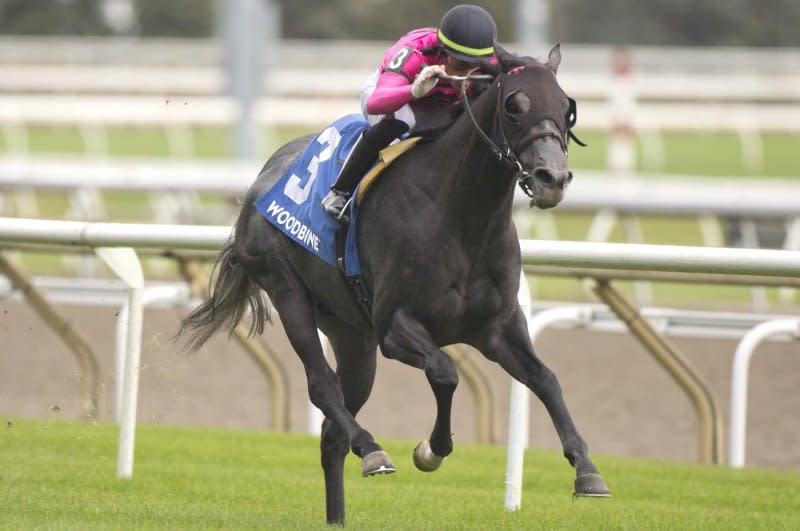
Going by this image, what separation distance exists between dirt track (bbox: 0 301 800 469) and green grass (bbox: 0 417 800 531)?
2.87 ft

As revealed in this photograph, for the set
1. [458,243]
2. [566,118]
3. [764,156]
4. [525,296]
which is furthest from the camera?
[764,156]

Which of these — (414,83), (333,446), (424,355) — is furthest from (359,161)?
(333,446)

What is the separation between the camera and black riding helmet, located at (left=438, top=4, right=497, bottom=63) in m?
4.81

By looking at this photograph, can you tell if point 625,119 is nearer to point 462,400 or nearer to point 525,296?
point 462,400

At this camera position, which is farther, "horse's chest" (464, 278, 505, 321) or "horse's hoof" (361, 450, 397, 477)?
"horse's chest" (464, 278, 505, 321)

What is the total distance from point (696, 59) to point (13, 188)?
1163cm

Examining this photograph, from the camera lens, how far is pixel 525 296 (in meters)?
5.51

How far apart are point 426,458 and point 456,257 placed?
68 centimetres

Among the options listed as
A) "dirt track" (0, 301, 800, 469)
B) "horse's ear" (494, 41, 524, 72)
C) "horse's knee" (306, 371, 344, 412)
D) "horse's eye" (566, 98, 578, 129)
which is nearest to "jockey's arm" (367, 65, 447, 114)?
"horse's ear" (494, 41, 524, 72)

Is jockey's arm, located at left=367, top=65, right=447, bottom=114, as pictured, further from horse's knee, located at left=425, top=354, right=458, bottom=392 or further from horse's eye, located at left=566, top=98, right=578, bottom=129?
horse's knee, located at left=425, top=354, right=458, bottom=392

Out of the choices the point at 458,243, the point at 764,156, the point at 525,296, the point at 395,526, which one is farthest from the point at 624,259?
the point at 764,156

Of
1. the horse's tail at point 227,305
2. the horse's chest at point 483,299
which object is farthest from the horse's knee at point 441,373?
the horse's tail at point 227,305

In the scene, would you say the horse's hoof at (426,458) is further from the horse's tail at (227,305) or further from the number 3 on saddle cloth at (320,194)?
the horse's tail at (227,305)

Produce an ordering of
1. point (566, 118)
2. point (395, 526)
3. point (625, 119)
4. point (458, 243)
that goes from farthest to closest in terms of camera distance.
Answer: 1. point (625, 119)
2. point (395, 526)
3. point (458, 243)
4. point (566, 118)
